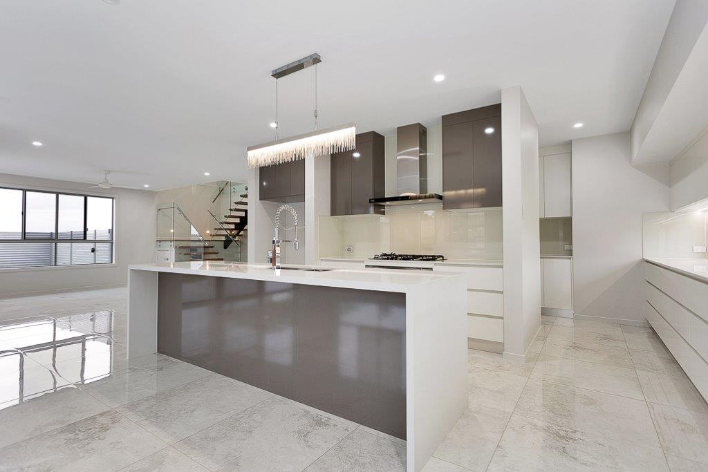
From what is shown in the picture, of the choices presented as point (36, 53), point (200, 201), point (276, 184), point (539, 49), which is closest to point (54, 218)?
point (200, 201)

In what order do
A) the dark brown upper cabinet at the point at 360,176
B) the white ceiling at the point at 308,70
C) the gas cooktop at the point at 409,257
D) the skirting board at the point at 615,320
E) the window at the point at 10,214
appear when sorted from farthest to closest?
the window at the point at 10,214 < the dark brown upper cabinet at the point at 360,176 < the skirting board at the point at 615,320 < the gas cooktop at the point at 409,257 < the white ceiling at the point at 308,70

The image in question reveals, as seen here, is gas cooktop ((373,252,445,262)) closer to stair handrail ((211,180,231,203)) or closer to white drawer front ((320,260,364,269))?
white drawer front ((320,260,364,269))

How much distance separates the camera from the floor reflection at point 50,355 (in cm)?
275

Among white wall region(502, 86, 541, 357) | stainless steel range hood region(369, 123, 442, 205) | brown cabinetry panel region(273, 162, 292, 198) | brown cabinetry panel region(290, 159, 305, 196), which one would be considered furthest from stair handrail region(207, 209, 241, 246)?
white wall region(502, 86, 541, 357)

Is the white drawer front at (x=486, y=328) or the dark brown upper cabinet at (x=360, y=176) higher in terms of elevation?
the dark brown upper cabinet at (x=360, y=176)

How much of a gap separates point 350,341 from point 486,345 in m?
2.10

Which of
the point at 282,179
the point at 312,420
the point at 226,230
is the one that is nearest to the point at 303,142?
the point at 312,420

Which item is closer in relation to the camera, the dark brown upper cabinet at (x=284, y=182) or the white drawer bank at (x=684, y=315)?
the white drawer bank at (x=684, y=315)

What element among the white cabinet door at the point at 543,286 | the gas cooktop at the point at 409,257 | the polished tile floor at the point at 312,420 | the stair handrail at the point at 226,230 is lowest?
the polished tile floor at the point at 312,420

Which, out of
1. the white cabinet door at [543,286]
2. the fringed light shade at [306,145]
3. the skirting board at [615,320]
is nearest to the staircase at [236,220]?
the fringed light shade at [306,145]

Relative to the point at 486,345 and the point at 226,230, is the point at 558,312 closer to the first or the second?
the point at 486,345

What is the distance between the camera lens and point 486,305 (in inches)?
144

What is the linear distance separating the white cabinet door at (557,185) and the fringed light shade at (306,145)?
3592mm

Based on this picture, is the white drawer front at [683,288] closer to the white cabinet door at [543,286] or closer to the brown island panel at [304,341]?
the white cabinet door at [543,286]
